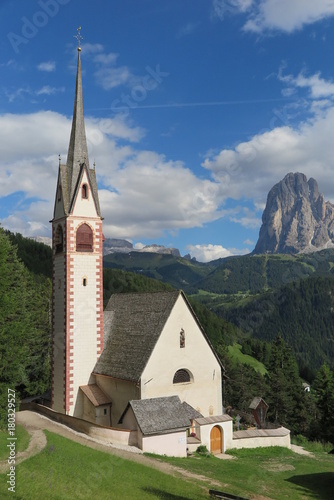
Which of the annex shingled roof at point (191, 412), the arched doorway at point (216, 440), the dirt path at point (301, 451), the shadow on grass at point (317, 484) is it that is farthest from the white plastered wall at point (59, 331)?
the shadow on grass at point (317, 484)

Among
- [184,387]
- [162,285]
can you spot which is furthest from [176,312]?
[162,285]

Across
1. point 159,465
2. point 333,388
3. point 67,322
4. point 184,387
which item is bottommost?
point 333,388

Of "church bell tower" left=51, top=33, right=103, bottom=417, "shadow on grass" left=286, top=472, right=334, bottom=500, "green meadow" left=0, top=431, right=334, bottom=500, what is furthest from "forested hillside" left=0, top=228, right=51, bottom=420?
"shadow on grass" left=286, top=472, right=334, bottom=500

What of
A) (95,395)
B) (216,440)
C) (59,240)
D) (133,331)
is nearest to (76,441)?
(95,395)

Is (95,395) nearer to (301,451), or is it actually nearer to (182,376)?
(182,376)

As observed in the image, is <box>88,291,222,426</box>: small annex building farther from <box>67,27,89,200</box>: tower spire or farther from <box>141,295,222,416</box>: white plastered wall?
<box>67,27,89,200</box>: tower spire

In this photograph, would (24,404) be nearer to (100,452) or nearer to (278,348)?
(100,452)

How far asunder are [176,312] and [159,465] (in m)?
11.9

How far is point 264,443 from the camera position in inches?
1271

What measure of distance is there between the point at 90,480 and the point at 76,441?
27.5ft

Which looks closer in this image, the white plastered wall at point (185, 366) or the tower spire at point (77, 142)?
the white plastered wall at point (185, 366)

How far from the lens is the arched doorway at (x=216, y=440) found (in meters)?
30.1

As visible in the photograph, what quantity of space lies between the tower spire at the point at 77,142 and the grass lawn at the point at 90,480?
72.2 feet

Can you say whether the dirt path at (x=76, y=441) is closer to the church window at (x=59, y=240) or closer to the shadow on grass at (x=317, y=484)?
the shadow on grass at (x=317, y=484)
